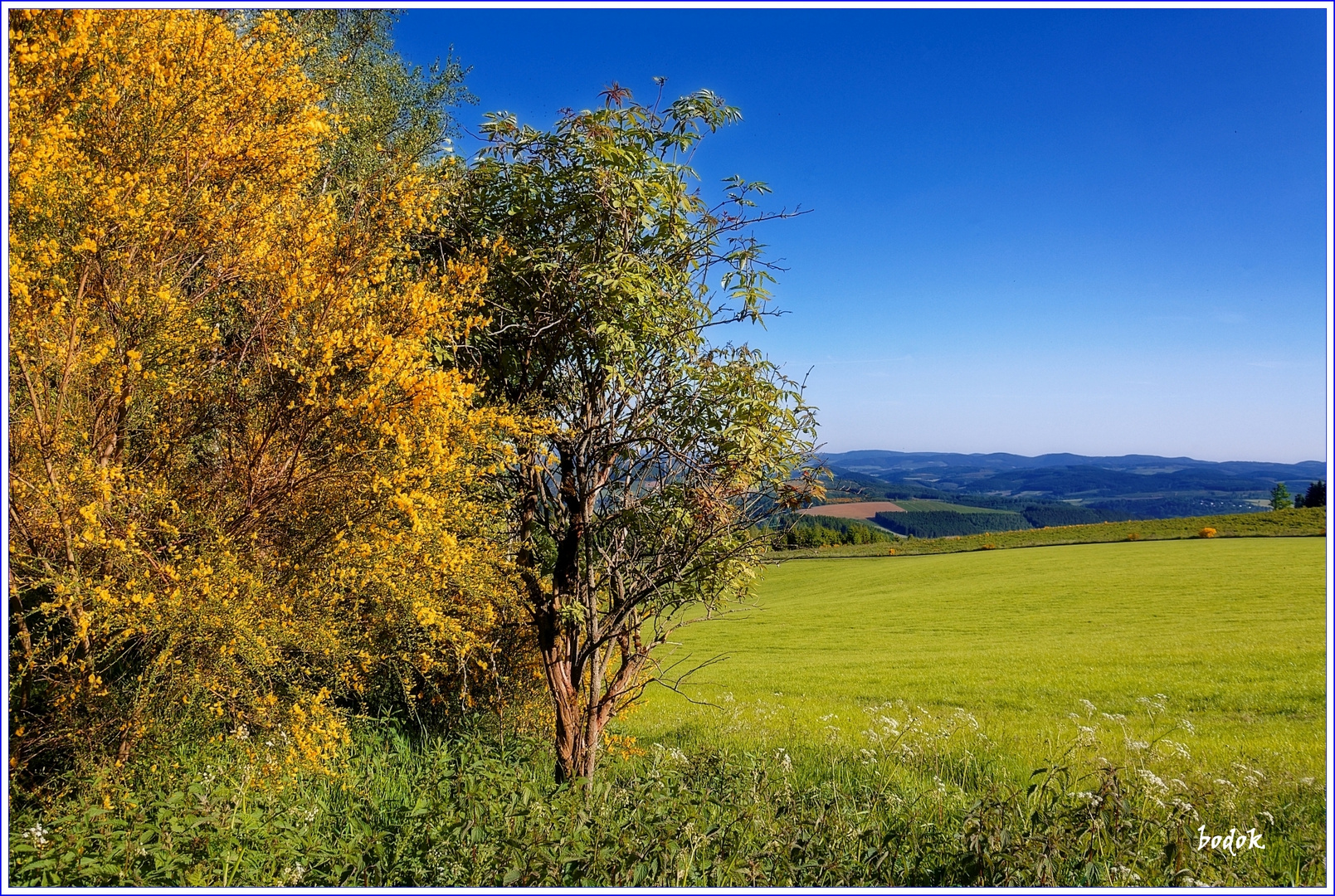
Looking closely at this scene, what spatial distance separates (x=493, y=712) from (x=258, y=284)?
5132 mm

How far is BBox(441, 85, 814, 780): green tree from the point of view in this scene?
5.40 m

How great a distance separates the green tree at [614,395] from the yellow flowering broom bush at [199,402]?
0.53 metres

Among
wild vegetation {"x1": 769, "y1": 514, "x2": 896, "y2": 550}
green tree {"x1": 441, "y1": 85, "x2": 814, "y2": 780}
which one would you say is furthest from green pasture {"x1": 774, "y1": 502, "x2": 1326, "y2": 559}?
green tree {"x1": 441, "y1": 85, "x2": 814, "y2": 780}

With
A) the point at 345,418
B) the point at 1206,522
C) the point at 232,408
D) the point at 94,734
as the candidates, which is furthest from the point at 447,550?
the point at 1206,522

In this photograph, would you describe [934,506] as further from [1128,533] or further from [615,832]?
[615,832]

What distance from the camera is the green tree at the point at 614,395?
17.7 ft

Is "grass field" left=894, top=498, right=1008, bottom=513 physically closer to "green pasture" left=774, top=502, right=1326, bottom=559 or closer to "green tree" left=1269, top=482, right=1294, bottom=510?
"green tree" left=1269, top=482, right=1294, bottom=510

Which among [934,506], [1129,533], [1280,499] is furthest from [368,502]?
[934,506]

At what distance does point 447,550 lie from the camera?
5.22m

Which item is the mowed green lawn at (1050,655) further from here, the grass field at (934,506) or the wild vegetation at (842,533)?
the grass field at (934,506)

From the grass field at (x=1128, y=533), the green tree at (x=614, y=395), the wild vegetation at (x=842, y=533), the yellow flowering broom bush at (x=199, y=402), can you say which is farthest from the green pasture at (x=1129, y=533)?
the yellow flowering broom bush at (x=199, y=402)

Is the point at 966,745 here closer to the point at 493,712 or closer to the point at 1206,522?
the point at 493,712

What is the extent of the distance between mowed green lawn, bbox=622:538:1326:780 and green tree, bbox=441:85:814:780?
4.56 metres

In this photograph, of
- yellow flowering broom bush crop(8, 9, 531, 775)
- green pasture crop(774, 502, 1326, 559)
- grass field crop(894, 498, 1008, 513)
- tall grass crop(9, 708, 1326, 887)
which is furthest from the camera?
grass field crop(894, 498, 1008, 513)
